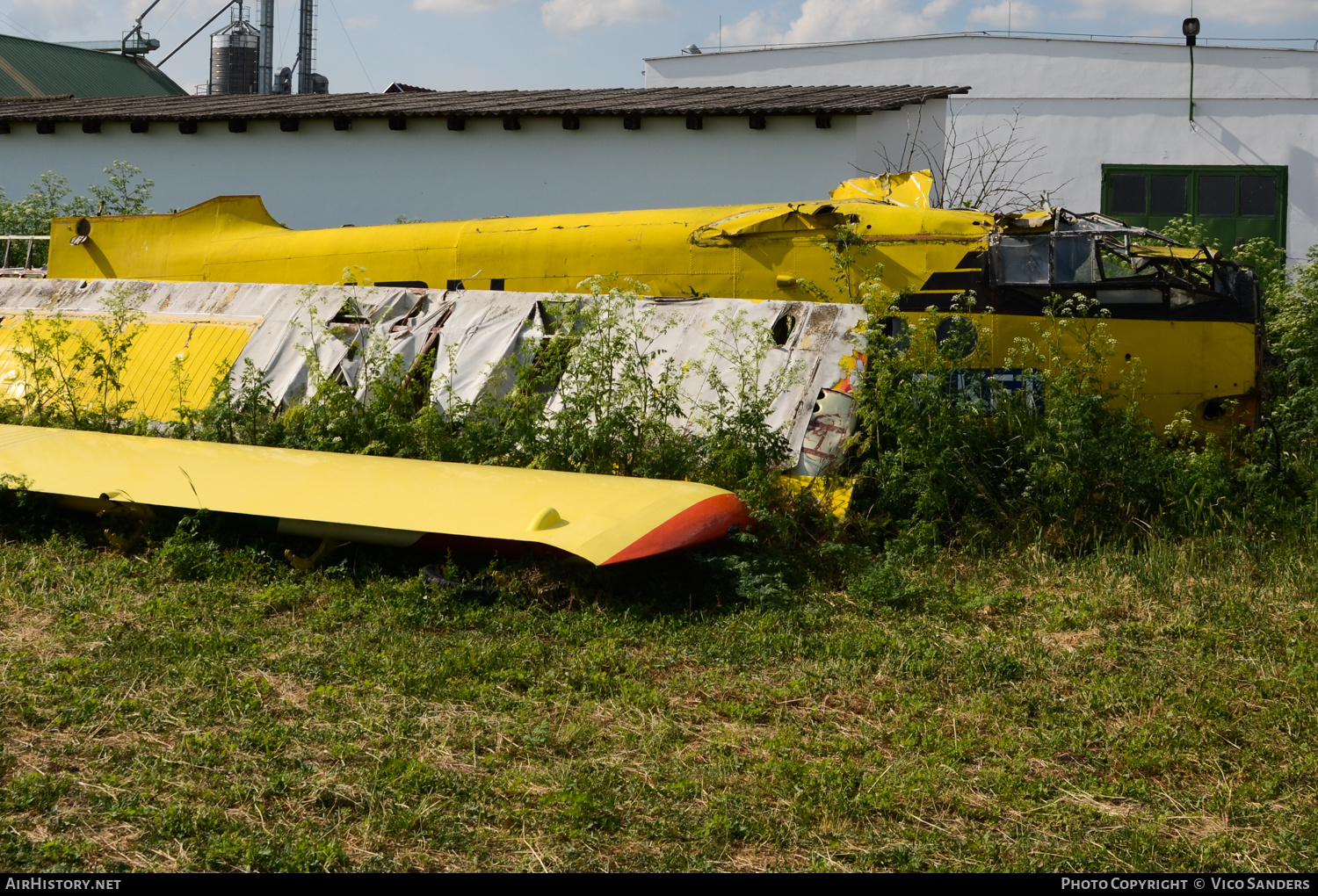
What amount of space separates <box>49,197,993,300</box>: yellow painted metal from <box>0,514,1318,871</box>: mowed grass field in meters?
2.99

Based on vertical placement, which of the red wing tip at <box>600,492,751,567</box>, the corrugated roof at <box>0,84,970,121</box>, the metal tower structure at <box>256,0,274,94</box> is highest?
the metal tower structure at <box>256,0,274,94</box>

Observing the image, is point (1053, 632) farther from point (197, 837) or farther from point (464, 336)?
point (464, 336)

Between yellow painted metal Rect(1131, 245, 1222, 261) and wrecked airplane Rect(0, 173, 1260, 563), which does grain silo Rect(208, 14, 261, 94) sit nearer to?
wrecked airplane Rect(0, 173, 1260, 563)

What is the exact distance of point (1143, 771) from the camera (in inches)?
149

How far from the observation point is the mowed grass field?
327 cm

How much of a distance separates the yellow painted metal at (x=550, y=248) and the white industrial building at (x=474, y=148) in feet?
20.6

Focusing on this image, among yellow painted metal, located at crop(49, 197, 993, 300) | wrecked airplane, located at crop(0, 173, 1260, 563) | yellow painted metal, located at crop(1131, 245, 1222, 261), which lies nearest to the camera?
wrecked airplane, located at crop(0, 173, 1260, 563)

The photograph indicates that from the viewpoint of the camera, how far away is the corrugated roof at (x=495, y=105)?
52.6ft

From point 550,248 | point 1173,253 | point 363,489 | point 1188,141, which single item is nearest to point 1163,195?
point 1188,141

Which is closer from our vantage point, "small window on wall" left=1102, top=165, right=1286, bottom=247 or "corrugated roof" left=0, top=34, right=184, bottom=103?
"small window on wall" left=1102, top=165, right=1286, bottom=247

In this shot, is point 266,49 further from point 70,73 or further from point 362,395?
point 362,395

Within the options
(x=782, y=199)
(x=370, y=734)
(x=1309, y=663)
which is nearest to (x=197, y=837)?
(x=370, y=734)

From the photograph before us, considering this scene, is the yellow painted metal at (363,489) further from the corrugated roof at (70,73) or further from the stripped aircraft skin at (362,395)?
the corrugated roof at (70,73)

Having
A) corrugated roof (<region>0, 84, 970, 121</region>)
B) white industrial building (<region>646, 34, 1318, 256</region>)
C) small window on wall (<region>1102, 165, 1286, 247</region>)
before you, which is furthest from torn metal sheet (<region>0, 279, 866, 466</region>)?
small window on wall (<region>1102, 165, 1286, 247</region>)
